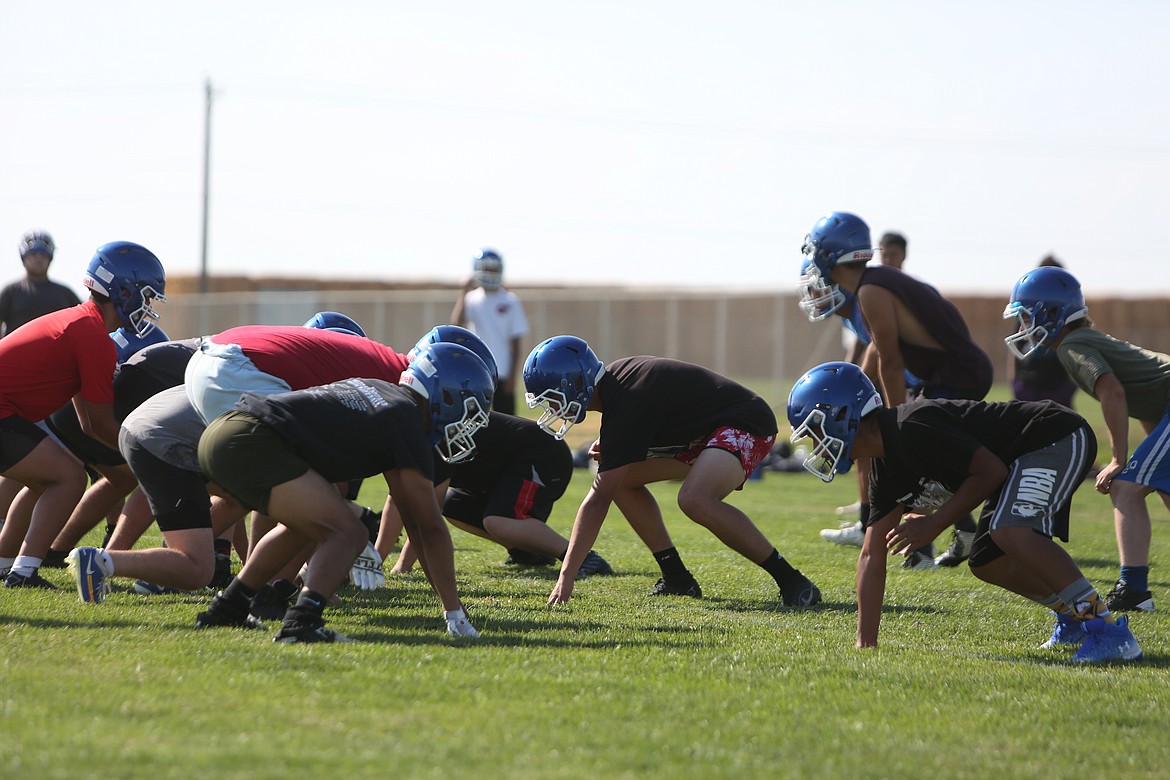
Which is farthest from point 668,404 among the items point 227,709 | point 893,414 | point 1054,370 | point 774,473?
point 774,473

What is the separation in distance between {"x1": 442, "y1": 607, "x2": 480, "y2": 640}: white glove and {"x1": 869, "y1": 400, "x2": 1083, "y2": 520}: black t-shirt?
1.87m

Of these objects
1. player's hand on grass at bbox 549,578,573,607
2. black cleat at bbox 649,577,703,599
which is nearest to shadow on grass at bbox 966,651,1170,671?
black cleat at bbox 649,577,703,599

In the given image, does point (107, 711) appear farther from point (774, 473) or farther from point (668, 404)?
point (774, 473)

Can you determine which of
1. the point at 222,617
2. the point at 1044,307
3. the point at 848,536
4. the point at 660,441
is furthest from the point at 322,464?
the point at 848,536

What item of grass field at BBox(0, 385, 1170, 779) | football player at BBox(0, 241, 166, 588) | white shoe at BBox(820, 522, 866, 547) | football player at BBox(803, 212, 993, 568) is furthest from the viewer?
white shoe at BBox(820, 522, 866, 547)

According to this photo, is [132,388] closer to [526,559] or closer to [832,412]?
[526,559]

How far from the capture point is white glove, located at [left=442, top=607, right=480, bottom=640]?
570cm

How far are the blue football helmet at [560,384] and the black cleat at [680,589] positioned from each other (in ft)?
3.98

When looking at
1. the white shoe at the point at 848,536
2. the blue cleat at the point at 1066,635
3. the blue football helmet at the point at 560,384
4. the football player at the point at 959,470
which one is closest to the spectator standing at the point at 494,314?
the white shoe at the point at 848,536

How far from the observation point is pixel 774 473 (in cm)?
1811

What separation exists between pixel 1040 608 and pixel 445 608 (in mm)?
3441

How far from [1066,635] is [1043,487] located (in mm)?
847

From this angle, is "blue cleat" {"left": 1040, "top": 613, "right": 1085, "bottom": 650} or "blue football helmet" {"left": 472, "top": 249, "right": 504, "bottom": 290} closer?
"blue cleat" {"left": 1040, "top": 613, "right": 1085, "bottom": 650}

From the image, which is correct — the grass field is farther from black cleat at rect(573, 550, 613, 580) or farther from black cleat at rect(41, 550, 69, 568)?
black cleat at rect(573, 550, 613, 580)
